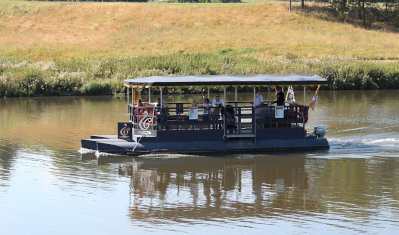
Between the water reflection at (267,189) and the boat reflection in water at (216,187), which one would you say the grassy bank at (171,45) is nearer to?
the boat reflection in water at (216,187)

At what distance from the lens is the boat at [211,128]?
688 inches

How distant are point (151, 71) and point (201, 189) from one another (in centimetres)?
2719

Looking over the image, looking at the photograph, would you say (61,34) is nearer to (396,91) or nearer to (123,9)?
(123,9)

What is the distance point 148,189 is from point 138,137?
3.80 m

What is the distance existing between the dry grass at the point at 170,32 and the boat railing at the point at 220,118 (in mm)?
32465

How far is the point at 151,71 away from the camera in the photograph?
132ft

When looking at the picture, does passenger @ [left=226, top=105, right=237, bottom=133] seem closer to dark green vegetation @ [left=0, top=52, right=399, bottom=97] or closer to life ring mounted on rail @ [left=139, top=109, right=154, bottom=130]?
life ring mounted on rail @ [left=139, top=109, right=154, bottom=130]

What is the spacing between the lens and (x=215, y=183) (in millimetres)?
14586

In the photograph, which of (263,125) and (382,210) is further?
(263,125)

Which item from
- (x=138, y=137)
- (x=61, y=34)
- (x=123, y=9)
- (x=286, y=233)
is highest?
(x=123, y=9)

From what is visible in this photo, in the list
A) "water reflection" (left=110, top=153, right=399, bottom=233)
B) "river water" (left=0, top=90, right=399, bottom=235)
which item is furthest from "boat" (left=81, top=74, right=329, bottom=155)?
"water reflection" (left=110, top=153, right=399, bottom=233)

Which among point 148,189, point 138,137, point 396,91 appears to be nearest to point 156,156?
point 138,137

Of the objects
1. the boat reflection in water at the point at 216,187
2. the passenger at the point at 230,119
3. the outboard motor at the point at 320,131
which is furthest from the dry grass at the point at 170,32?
the boat reflection in water at the point at 216,187

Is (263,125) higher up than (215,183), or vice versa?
(263,125)
